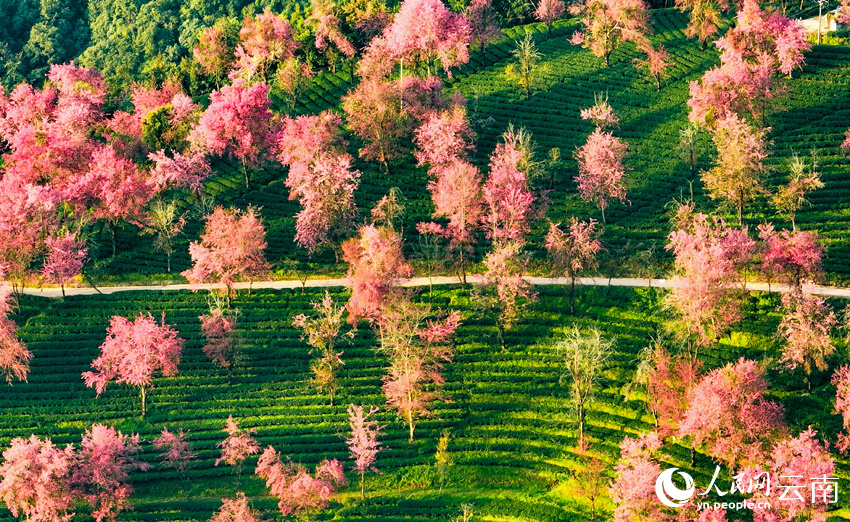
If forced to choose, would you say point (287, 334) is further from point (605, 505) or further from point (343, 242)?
point (605, 505)

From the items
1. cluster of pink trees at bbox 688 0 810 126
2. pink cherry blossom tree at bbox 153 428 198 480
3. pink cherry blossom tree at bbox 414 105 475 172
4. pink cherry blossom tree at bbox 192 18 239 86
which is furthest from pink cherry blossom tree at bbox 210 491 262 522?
pink cherry blossom tree at bbox 192 18 239 86

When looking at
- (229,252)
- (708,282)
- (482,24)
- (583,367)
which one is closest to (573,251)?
(708,282)

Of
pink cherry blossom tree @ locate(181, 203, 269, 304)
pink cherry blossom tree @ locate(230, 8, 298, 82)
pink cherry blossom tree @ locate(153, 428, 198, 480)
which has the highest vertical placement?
pink cherry blossom tree @ locate(230, 8, 298, 82)

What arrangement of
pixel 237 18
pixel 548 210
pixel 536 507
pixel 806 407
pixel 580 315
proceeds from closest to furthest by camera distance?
pixel 536 507
pixel 806 407
pixel 580 315
pixel 548 210
pixel 237 18

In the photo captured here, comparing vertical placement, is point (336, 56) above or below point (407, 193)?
above

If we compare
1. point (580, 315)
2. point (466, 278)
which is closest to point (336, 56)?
point (466, 278)

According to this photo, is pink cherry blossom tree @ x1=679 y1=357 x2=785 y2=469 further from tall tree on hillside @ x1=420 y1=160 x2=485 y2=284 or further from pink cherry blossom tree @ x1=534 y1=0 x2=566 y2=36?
pink cherry blossom tree @ x1=534 y1=0 x2=566 y2=36
